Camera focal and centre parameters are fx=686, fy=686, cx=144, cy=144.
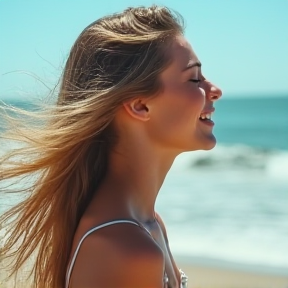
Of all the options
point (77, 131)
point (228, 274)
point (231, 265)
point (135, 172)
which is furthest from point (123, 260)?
point (231, 265)

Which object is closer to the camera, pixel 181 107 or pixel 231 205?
pixel 181 107

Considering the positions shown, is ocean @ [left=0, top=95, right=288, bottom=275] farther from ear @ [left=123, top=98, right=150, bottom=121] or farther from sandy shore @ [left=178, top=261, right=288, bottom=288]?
ear @ [left=123, top=98, right=150, bottom=121]

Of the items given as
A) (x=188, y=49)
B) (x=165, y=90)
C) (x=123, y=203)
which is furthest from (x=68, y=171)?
(x=188, y=49)

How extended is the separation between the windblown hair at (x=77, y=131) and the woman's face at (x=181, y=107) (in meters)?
0.04

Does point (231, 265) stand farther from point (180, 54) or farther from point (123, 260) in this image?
point (123, 260)

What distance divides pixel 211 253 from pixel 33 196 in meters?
5.32

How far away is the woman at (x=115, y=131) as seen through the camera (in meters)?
2.04

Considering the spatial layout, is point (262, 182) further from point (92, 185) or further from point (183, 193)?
point (92, 185)

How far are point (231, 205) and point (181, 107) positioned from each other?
29.6 ft

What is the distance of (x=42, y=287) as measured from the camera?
2.35m

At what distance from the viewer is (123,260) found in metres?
1.81

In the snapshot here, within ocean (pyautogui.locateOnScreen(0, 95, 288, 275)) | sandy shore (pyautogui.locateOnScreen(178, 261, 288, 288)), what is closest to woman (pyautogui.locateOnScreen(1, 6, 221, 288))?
ocean (pyautogui.locateOnScreen(0, 95, 288, 275))

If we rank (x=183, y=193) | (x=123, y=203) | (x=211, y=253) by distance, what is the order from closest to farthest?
(x=123, y=203) < (x=211, y=253) < (x=183, y=193)

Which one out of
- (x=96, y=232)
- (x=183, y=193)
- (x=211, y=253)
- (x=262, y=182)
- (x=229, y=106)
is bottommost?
(x=96, y=232)
